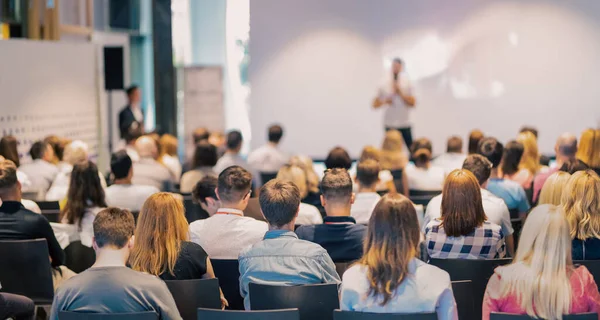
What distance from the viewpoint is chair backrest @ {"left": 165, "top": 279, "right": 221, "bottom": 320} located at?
3.57m

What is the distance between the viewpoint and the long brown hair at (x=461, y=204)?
4039 mm

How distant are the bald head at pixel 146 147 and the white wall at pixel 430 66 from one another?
544 cm

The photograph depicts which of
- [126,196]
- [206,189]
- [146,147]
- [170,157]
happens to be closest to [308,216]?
[206,189]

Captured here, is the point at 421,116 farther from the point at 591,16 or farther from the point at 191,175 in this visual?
the point at 191,175

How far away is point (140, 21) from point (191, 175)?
7.99 metres

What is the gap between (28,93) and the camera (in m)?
9.22

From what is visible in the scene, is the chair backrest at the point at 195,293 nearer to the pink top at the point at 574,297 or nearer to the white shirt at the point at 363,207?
the pink top at the point at 574,297

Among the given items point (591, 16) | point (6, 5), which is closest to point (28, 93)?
point (6, 5)

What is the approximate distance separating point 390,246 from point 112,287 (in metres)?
1.05

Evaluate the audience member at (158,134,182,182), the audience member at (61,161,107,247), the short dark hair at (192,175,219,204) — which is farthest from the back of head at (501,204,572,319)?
the audience member at (158,134,182,182)

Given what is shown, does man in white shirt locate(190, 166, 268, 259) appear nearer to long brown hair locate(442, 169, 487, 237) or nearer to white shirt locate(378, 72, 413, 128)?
long brown hair locate(442, 169, 487, 237)

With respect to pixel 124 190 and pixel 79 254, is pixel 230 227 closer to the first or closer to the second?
pixel 79 254

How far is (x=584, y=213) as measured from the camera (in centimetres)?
410

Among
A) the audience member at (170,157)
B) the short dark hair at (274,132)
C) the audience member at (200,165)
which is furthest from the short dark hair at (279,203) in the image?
the short dark hair at (274,132)
